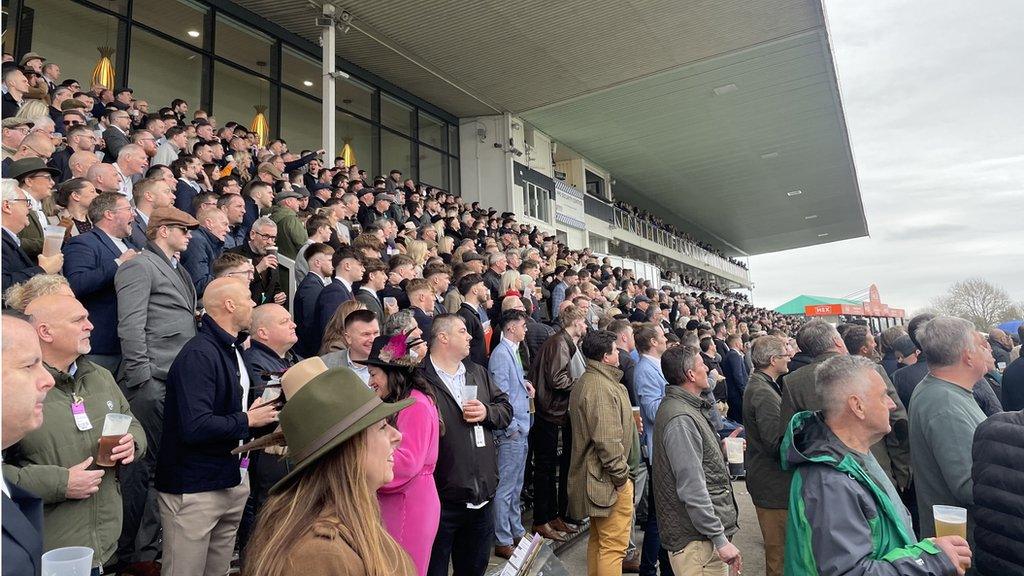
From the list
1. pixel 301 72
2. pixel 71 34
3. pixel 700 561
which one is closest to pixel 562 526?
pixel 700 561

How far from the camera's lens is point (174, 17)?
12.6 metres

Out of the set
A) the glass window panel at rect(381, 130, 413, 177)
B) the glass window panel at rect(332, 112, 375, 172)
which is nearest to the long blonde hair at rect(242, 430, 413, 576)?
the glass window panel at rect(332, 112, 375, 172)

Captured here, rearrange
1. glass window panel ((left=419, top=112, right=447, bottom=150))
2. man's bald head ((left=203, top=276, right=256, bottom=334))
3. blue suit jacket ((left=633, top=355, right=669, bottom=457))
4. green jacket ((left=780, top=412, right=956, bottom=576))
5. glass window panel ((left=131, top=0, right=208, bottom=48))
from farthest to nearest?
glass window panel ((left=419, top=112, right=447, bottom=150)) < glass window panel ((left=131, top=0, right=208, bottom=48)) < blue suit jacket ((left=633, top=355, right=669, bottom=457)) < man's bald head ((left=203, top=276, right=256, bottom=334)) < green jacket ((left=780, top=412, right=956, bottom=576))

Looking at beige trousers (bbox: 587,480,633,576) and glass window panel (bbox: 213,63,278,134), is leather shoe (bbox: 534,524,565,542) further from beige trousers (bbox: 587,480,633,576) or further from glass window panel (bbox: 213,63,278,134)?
glass window panel (bbox: 213,63,278,134)

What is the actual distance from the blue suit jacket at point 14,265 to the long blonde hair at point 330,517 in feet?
9.09

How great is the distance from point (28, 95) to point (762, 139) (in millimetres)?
22446

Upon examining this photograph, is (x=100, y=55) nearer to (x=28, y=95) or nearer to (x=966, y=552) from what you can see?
(x=28, y=95)

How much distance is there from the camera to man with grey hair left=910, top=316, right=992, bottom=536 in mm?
2908

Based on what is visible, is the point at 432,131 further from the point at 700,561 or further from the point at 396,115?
the point at 700,561

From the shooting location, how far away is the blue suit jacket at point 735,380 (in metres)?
8.38

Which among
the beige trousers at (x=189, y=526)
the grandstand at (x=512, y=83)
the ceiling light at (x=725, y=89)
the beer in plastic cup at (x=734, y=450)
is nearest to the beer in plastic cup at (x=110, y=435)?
the beige trousers at (x=189, y=526)

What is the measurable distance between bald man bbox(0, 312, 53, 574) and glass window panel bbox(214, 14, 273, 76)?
13.7 meters

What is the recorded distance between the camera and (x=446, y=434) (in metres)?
3.46

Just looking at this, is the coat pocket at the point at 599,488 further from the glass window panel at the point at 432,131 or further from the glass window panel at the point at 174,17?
the glass window panel at the point at 432,131
